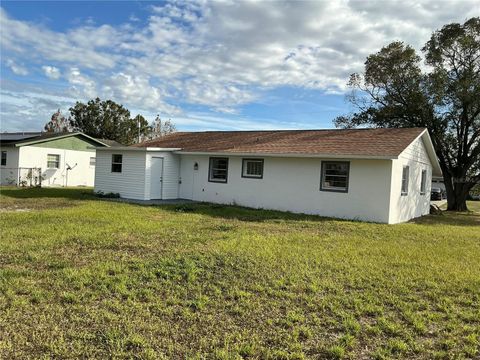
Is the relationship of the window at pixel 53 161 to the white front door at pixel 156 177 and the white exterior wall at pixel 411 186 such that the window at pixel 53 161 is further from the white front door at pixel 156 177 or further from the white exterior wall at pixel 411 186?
the white exterior wall at pixel 411 186

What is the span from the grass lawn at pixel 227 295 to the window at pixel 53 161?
1882 centimetres

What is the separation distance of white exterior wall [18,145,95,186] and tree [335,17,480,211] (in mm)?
20443

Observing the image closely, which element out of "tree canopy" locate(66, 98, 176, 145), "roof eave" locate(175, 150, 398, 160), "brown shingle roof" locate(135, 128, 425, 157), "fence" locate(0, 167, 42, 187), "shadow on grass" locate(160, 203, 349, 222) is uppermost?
"tree canopy" locate(66, 98, 176, 145)

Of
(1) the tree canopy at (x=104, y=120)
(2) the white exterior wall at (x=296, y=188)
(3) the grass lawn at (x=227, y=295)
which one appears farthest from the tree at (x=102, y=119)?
(3) the grass lawn at (x=227, y=295)

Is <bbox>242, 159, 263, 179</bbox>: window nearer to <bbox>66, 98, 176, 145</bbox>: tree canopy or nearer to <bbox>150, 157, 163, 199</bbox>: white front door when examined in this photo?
<bbox>150, 157, 163, 199</bbox>: white front door

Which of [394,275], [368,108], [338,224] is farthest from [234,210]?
[368,108]

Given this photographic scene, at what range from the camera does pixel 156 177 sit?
18.8 m

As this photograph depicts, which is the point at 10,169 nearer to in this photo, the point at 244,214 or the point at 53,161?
the point at 53,161

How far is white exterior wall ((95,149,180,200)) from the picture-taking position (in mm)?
18484

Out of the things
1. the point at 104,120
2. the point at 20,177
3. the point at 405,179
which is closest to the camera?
the point at 405,179

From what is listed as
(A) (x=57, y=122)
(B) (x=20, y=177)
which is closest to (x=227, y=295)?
(B) (x=20, y=177)

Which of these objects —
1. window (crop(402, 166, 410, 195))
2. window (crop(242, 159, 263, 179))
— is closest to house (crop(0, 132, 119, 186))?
window (crop(242, 159, 263, 179))

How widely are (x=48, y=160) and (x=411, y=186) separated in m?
22.7

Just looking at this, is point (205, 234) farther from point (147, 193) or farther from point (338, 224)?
point (147, 193)
